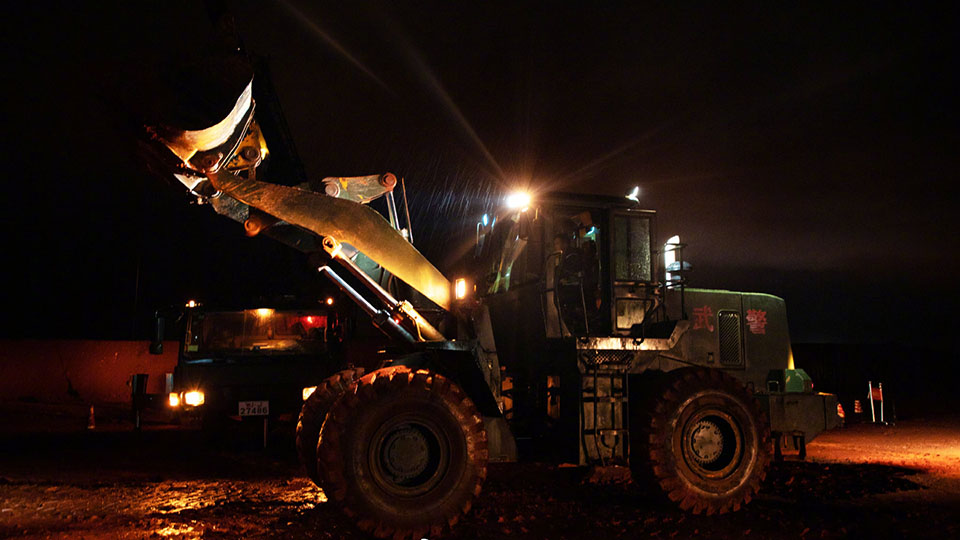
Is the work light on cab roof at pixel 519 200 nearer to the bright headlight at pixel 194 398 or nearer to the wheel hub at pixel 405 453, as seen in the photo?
the wheel hub at pixel 405 453

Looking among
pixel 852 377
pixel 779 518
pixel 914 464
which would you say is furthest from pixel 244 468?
pixel 852 377

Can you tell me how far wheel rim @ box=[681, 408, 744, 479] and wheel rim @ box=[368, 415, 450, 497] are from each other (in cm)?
275

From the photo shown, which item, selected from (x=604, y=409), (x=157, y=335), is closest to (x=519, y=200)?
(x=604, y=409)

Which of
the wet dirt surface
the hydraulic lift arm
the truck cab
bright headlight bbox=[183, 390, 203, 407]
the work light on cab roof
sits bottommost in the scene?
the wet dirt surface

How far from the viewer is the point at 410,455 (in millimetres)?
6023

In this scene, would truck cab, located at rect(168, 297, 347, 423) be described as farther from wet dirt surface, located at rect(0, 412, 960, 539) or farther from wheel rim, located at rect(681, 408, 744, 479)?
wheel rim, located at rect(681, 408, 744, 479)

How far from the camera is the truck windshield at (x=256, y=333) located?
1245 centimetres

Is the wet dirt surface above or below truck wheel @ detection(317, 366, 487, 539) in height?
below

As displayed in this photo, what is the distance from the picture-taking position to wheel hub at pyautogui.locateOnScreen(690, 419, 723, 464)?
711 centimetres

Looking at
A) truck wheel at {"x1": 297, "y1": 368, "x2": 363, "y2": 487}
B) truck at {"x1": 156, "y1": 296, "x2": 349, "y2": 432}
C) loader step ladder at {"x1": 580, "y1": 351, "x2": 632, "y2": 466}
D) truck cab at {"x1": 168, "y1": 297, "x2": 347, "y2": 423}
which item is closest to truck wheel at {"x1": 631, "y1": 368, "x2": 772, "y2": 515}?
loader step ladder at {"x1": 580, "y1": 351, "x2": 632, "y2": 466}

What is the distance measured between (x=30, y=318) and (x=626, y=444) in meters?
40.8

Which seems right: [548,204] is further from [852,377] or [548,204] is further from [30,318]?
[30,318]

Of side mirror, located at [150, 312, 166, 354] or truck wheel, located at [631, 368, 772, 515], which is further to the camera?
side mirror, located at [150, 312, 166, 354]

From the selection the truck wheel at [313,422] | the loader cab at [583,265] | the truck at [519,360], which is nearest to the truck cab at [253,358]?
the truck at [519,360]
